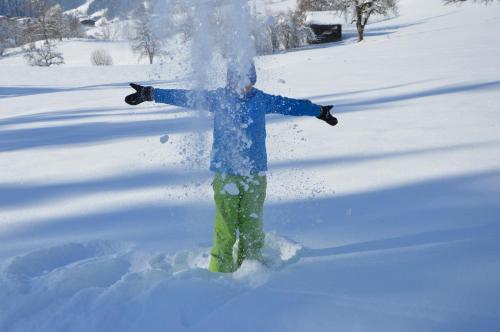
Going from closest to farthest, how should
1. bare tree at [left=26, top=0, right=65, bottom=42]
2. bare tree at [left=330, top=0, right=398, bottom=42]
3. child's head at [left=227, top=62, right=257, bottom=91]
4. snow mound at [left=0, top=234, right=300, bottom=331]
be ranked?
snow mound at [left=0, top=234, right=300, bottom=331]
child's head at [left=227, top=62, right=257, bottom=91]
bare tree at [left=330, top=0, right=398, bottom=42]
bare tree at [left=26, top=0, right=65, bottom=42]

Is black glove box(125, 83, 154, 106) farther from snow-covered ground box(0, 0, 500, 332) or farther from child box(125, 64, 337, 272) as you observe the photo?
snow-covered ground box(0, 0, 500, 332)

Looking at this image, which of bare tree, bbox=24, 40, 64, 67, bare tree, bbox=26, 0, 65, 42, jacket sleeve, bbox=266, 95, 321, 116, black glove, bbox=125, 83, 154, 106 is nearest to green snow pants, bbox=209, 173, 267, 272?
jacket sleeve, bbox=266, 95, 321, 116

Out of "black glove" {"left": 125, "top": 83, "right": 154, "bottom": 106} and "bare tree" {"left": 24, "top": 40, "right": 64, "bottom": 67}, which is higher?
"bare tree" {"left": 24, "top": 40, "right": 64, "bottom": 67}

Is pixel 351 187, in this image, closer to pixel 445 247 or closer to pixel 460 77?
pixel 445 247

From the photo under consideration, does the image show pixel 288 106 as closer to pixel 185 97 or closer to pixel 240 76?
pixel 240 76

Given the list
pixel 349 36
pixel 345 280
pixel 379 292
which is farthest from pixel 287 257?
pixel 349 36

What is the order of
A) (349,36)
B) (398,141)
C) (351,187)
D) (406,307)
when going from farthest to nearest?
(349,36) < (398,141) < (351,187) < (406,307)

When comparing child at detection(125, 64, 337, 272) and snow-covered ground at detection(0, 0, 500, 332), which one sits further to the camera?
child at detection(125, 64, 337, 272)

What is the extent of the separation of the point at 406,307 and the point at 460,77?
780 cm

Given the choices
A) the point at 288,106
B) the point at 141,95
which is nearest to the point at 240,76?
the point at 288,106

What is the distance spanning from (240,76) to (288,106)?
1.37 feet

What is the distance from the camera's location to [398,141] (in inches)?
203

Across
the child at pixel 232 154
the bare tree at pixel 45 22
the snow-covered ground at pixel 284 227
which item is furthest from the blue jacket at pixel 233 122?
the bare tree at pixel 45 22

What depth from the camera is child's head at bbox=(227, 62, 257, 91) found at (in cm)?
253
